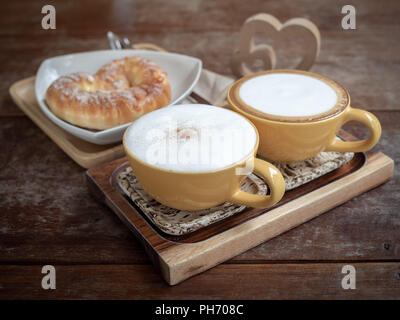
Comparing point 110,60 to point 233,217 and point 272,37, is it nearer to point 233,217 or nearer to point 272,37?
point 272,37

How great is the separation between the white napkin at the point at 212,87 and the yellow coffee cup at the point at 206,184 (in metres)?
0.39

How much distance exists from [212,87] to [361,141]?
39 centimetres

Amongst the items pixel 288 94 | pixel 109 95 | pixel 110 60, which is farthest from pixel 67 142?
pixel 288 94

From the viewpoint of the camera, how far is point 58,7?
1521 mm

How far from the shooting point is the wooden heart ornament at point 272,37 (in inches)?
36.9

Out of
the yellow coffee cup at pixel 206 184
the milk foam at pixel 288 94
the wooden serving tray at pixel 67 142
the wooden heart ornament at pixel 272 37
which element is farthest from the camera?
the wooden heart ornament at pixel 272 37

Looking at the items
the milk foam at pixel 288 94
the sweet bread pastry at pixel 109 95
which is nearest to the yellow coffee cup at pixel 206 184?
the milk foam at pixel 288 94

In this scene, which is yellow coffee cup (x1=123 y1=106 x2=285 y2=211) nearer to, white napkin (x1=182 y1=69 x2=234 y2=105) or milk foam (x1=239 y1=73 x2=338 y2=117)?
milk foam (x1=239 y1=73 x2=338 y2=117)

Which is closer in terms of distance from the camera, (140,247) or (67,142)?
(140,247)

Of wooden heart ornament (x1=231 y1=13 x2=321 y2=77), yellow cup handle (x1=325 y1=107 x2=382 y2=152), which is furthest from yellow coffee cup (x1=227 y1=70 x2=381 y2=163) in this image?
wooden heart ornament (x1=231 y1=13 x2=321 y2=77)

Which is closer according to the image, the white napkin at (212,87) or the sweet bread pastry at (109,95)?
the sweet bread pastry at (109,95)

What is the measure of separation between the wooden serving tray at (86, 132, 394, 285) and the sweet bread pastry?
14cm

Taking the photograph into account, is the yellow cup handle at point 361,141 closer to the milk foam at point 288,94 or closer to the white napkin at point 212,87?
the milk foam at point 288,94

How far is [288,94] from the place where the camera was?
2.22 ft
